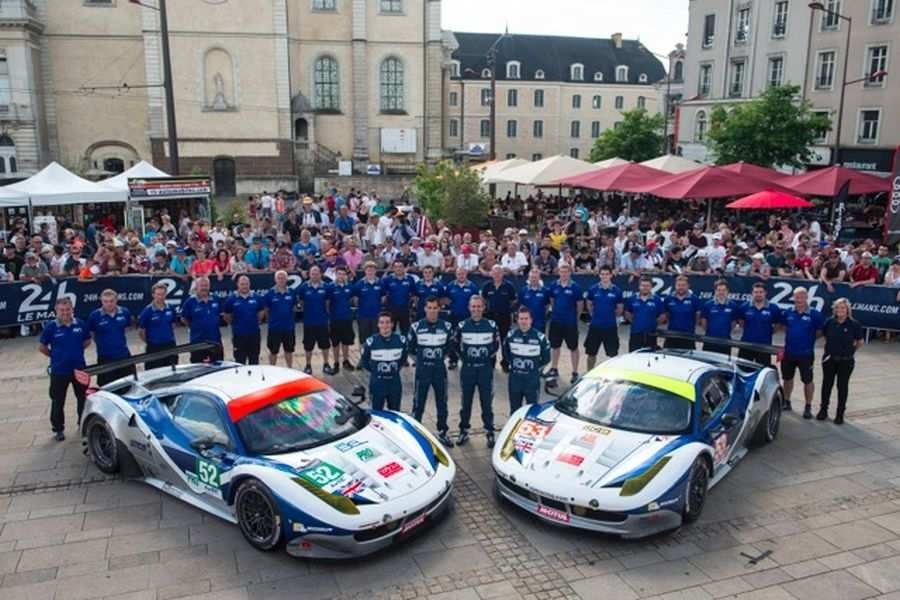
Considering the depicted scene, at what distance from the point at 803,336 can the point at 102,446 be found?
8808 millimetres

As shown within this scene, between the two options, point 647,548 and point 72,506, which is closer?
point 647,548

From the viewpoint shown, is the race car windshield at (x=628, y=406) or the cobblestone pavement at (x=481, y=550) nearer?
the cobblestone pavement at (x=481, y=550)

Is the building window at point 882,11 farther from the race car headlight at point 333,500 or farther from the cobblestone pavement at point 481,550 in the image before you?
the race car headlight at point 333,500

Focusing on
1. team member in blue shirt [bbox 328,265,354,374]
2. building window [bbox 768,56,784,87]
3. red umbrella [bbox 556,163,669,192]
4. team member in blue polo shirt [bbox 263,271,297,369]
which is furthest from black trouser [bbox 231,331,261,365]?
building window [bbox 768,56,784,87]

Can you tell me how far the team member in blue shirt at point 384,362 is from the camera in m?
8.65

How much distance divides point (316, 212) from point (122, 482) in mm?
15632

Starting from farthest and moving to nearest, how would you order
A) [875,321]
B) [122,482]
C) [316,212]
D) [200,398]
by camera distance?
[316,212], [875,321], [122,482], [200,398]

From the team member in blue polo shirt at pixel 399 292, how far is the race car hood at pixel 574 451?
183 inches

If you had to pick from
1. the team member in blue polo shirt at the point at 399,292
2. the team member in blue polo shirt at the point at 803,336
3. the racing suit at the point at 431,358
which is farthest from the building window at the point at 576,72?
the racing suit at the point at 431,358

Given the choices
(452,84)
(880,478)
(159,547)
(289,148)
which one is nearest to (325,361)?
(159,547)

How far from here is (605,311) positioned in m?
11.1

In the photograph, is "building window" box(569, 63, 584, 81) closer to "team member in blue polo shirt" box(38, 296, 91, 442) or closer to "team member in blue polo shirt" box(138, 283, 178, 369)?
"team member in blue polo shirt" box(138, 283, 178, 369)

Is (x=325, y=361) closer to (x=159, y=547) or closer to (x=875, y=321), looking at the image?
(x=159, y=547)

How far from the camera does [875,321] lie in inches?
544
